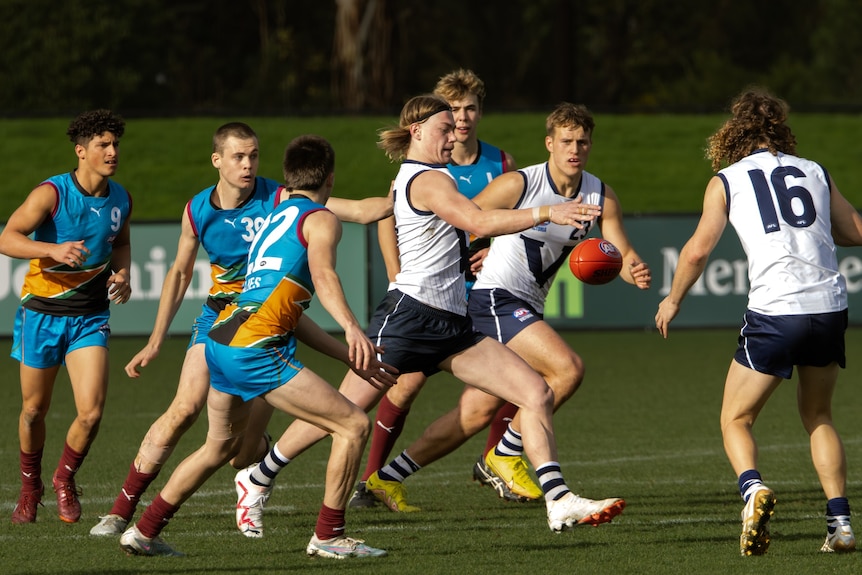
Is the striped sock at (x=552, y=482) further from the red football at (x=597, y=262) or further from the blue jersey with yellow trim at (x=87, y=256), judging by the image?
the blue jersey with yellow trim at (x=87, y=256)

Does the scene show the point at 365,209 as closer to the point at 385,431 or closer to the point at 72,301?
the point at 385,431

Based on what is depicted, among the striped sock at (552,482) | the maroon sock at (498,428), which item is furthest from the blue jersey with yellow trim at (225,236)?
the maroon sock at (498,428)

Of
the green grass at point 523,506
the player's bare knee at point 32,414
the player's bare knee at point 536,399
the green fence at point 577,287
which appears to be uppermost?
the player's bare knee at point 536,399

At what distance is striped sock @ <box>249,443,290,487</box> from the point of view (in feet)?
22.5

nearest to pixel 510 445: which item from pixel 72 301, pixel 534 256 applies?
pixel 534 256

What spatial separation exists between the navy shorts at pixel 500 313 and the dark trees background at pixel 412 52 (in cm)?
2417

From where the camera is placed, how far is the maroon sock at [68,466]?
7250 mm

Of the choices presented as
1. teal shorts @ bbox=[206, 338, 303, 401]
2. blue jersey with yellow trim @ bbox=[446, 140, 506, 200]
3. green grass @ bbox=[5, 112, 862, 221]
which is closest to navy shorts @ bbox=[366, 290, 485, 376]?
teal shorts @ bbox=[206, 338, 303, 401]

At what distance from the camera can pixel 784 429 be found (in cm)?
1036

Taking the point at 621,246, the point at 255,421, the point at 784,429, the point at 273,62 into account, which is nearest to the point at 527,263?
the point at 621,246

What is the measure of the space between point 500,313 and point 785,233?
2.05 m

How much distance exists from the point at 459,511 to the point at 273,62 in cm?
3700

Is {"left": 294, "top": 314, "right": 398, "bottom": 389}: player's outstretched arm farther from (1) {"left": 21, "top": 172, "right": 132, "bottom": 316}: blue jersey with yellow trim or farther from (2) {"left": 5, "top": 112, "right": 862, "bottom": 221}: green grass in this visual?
(2) {"left": 5, "top": 112, "right": 862, "bottom": 221}: green grass

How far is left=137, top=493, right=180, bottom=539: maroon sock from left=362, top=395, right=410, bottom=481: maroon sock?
2004mm
